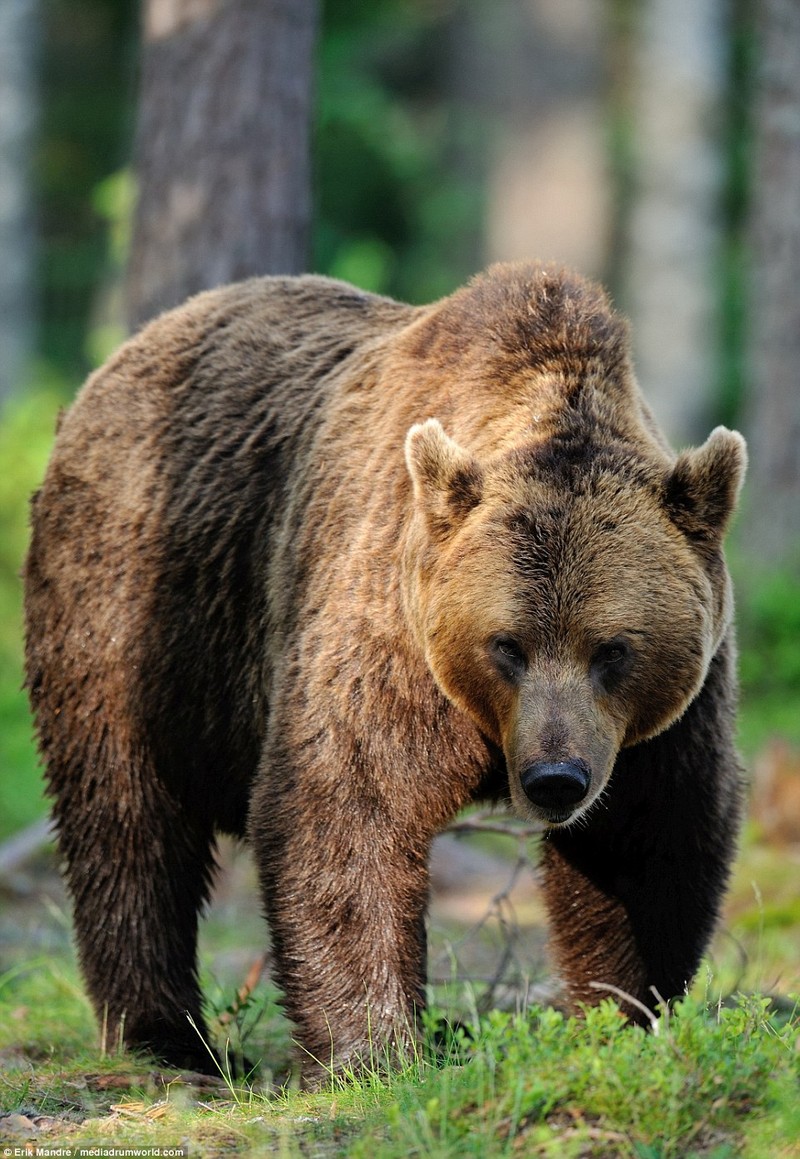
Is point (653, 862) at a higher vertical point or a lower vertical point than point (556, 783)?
lower

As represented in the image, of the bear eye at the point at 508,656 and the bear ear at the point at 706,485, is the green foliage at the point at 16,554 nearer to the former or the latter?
the bear eye at the point at 508,656

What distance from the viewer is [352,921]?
477 centimetres

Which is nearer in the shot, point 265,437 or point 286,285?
point 265,437

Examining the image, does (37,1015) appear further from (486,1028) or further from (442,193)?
(442,193)

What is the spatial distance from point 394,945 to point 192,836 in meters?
1.37

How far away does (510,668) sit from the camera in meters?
4.41

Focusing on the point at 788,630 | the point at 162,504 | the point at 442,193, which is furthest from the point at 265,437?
the point at 442,193

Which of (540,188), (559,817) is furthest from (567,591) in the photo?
(540,188)

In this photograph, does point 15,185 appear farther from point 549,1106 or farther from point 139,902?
point 549,1106

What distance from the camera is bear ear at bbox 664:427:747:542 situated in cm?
455

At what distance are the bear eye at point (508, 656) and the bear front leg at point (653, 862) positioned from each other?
563 mm

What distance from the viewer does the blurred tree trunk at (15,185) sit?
18.5 metres

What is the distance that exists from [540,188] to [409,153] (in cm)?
177

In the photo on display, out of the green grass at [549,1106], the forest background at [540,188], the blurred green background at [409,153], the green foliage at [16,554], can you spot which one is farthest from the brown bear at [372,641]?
the blurred green background at [409,153]
